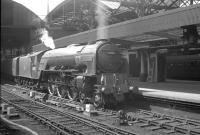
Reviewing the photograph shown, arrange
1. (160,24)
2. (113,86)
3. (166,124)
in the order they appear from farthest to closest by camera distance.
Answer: (113,86) < (160,24) < (166,124)

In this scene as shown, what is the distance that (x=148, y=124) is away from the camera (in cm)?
925

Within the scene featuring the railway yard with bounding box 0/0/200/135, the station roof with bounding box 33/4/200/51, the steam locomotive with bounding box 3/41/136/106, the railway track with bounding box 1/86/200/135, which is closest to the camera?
the railway track with bounding box 1/86/200/135

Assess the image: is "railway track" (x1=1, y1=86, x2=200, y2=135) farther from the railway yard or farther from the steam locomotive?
the steam locomotive

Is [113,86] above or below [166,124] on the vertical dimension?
above

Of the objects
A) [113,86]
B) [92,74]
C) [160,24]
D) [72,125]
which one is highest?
[160,24]

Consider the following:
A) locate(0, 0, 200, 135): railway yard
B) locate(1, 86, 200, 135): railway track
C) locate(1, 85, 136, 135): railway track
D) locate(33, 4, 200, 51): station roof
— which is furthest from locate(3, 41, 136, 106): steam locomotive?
locate(1, 85, 136, 135): railway track

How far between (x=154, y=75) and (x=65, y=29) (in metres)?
13.7

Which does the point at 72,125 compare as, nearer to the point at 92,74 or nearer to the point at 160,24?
the point at 92,74

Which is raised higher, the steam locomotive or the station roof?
the station roof

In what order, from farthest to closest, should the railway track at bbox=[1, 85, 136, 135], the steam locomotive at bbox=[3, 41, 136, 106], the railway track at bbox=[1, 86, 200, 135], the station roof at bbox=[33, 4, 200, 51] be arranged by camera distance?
the steam locomotive at bbox=[3, 41, 136, 106] < the station roof at bbox=[33, 4, 200, 51] < the railway track at bbox=[1, 86, 200, 135] < the railway track at bbox=[1, 85, 136, 135]

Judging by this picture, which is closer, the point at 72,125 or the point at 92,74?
the point at 72,125

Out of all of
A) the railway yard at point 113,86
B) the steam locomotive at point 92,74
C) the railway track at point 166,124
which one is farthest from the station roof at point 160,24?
the railway track at point 166,124

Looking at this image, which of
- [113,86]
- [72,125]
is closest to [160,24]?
[113,86]

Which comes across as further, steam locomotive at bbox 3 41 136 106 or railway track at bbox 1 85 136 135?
steam locomotive at bbox 3 41 136 106
